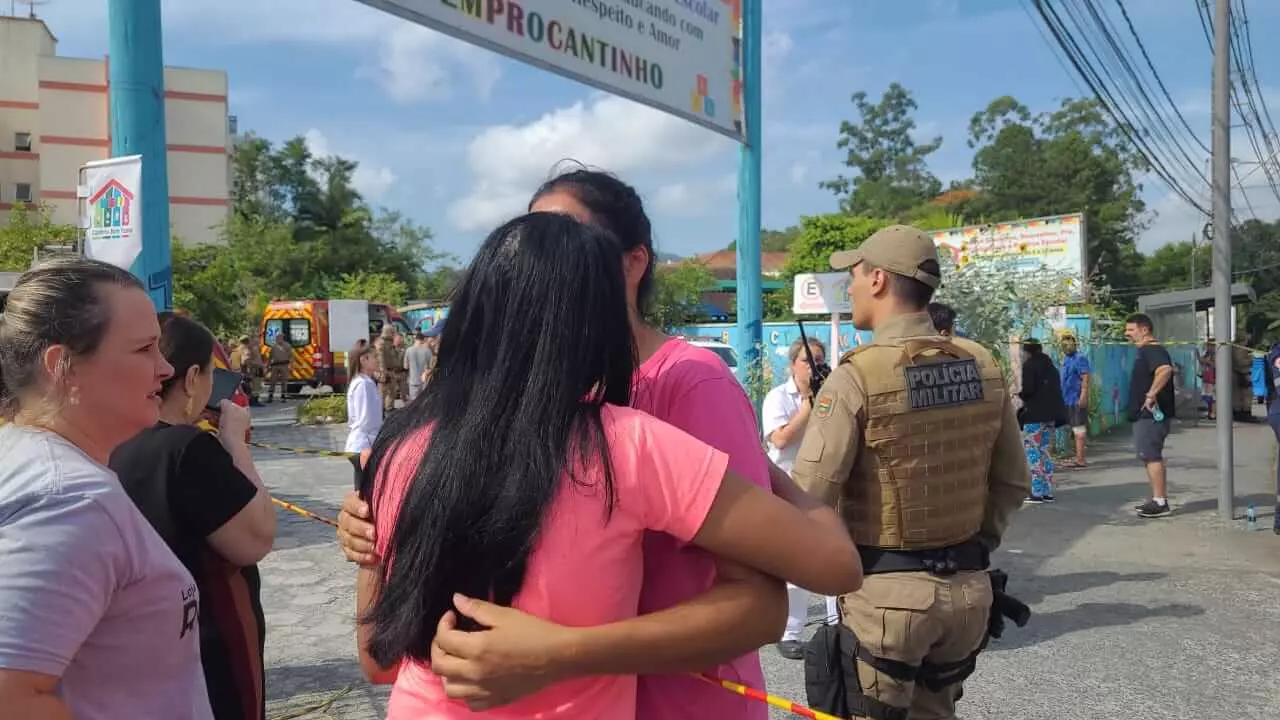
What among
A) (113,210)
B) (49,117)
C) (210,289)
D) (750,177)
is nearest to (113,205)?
(113,210)

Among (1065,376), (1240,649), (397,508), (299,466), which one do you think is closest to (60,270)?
(397,508)

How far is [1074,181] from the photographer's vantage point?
48156 mm

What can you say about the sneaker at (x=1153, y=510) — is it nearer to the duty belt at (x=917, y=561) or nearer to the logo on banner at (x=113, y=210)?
the duty belt at (x=917, y=561)

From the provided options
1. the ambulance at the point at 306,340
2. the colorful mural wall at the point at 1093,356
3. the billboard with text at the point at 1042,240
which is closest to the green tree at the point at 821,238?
the billboard with text at the point at 1042,240

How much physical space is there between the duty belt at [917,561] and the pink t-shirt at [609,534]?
155 cm

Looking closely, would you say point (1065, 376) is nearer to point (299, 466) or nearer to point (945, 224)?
point (299, 466)

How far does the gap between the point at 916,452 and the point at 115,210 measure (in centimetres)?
346

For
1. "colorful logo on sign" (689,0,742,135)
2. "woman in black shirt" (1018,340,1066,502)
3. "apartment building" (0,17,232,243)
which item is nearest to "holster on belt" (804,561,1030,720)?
"colorful logo on sign" (689,0,742,135)

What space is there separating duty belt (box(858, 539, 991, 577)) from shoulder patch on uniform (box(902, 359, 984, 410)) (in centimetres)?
42

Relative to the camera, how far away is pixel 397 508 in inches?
53.3

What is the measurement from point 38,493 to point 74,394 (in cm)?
25

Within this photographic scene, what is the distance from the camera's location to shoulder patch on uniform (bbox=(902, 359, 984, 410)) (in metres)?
2.73

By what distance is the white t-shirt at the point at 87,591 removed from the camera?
4.22 ft

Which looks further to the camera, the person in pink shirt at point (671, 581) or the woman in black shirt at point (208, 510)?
the woman in black shirt at point (208, 510)
